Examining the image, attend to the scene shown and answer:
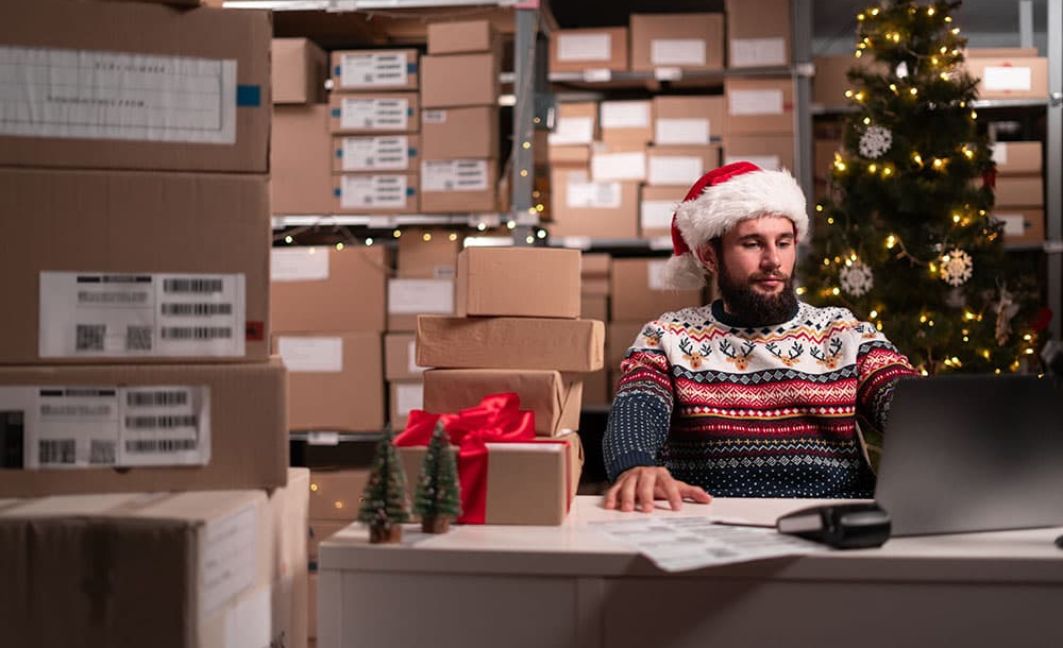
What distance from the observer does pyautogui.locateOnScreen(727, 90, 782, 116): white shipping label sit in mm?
4586

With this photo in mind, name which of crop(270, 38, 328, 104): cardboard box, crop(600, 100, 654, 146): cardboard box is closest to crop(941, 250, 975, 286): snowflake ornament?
crop(600, 100, 654, 146): cardboard box

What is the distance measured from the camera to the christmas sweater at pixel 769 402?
2080 mm

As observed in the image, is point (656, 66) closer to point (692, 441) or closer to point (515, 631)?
point (692, 441)

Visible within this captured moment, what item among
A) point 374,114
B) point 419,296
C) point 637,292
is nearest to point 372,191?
point 374,114

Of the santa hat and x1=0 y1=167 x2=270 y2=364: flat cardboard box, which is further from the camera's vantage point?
the santa hat

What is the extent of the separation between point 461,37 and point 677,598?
2721 millimetres

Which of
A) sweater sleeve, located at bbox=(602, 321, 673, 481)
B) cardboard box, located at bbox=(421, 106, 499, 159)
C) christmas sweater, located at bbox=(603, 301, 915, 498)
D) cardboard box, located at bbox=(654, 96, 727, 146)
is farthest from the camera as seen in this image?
cardboard box, located at bbox=(654, 96, 727, 146)

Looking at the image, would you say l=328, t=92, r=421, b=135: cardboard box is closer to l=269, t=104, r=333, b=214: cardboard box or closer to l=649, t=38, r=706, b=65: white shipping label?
l=269, t=104, r=333, b=214: cardboard box

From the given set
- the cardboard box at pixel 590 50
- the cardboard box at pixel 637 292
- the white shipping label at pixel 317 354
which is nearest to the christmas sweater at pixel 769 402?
the white shipping label at pixel 317 354

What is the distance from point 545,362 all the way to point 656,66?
3087mm

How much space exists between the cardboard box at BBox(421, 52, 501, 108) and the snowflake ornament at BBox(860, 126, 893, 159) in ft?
4.54

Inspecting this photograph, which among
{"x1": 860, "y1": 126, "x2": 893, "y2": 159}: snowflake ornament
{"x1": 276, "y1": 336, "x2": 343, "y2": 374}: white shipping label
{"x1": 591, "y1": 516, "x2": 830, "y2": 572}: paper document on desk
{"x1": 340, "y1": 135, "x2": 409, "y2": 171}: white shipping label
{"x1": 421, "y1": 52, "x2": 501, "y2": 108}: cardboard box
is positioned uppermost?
{"x1": 421, "y1": 52, "x2": 501, "y2": 108}: cardboard box

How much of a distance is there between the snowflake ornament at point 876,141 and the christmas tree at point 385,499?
3.17 m

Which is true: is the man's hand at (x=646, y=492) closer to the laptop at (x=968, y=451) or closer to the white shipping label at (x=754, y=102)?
the laptop at (x=968, y=451)
